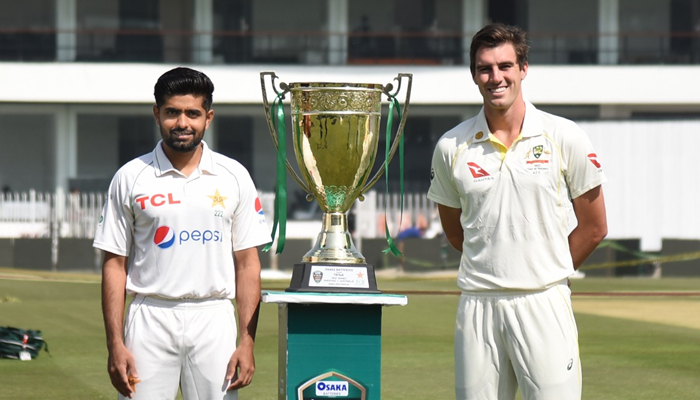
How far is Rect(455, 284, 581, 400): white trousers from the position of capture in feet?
14.9

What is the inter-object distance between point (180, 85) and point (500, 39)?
1.24 metres

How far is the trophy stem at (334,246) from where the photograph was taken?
17.1 ft

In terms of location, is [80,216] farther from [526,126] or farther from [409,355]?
[526,126]

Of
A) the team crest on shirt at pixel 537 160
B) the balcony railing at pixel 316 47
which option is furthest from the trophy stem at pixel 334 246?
the balcony railing at pixel 316 47

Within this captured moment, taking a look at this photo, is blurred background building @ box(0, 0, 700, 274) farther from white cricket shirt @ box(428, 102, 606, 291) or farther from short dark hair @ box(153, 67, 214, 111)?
short dark hair @ box(153, 67, 214, 111)

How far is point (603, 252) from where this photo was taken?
1074 inches

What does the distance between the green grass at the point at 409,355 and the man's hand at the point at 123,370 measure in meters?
4.72

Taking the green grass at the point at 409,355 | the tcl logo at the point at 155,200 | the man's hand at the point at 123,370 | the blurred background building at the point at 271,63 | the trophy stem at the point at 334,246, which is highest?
the blurred background building at the point at 271,63

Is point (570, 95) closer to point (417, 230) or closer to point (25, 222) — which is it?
point (417, 230)

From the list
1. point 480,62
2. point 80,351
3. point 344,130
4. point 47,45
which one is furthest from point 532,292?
point 47,45

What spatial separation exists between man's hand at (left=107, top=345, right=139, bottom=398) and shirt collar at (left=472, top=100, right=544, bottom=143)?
5.19 ft

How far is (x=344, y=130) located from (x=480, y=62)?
1.09 meters

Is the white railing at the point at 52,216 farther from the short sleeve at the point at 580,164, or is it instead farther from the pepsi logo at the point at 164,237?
the short sleeve at the point at 580,164

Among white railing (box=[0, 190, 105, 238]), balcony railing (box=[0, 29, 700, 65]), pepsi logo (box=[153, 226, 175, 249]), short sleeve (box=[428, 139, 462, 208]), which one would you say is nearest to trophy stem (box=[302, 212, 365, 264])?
short sleeve (box=[428, 139, 462, 208])
